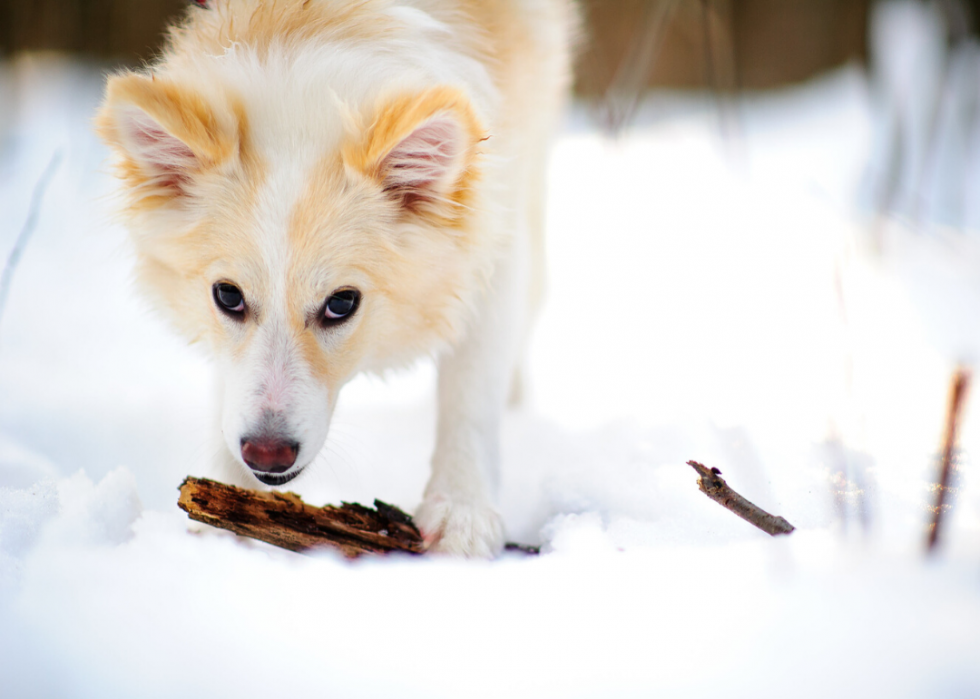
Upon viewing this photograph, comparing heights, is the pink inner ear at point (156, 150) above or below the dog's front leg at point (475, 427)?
above

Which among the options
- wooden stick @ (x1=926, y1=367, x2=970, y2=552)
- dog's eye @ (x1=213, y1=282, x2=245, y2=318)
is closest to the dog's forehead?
dog's eye @ (x1=213, y1=282, x2=245, y2=318)

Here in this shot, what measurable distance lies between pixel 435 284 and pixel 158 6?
15.0ft

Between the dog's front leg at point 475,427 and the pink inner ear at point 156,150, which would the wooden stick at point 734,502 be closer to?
the dog's front leg at point 475,427

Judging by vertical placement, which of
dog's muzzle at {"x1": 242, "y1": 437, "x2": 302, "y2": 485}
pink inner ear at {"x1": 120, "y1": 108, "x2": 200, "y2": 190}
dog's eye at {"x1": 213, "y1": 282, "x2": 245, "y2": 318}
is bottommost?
dog's muzzle at {"x1": 242, "y1": 437, "x2": 302, "y2": 485}

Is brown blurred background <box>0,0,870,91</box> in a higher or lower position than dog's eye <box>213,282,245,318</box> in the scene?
higher

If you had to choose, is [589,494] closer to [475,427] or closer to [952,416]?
[475,427]

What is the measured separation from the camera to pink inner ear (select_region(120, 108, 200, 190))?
1.54 meters

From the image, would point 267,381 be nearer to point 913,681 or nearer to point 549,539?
point 549,539

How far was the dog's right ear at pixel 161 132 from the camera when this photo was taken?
4.89ft

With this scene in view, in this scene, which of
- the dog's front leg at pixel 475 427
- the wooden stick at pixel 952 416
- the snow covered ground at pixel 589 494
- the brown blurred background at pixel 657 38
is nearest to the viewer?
the wooden stick at pixel 952 416

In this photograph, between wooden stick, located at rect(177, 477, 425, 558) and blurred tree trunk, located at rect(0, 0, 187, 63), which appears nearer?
wooden stick, located at rect(177, 477, 425, 558)

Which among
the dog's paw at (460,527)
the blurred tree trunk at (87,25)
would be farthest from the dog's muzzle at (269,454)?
the blurred tree trunk at (87,25)

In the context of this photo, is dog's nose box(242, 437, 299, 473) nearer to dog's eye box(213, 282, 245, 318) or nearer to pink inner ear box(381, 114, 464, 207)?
dog's eye box(213, 282, 245, 318)

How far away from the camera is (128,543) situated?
4.77ft
